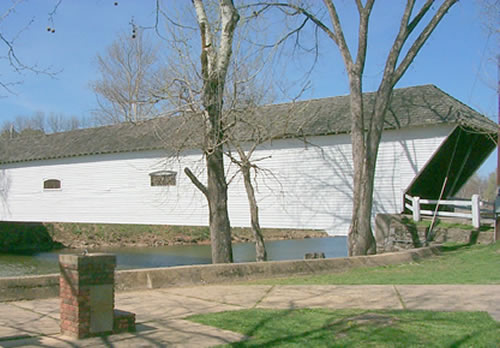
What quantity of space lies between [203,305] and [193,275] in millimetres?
1803

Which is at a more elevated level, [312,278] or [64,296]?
[64,296]

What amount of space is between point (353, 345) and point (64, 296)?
109 inches

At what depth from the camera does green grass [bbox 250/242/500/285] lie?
947 centimetres

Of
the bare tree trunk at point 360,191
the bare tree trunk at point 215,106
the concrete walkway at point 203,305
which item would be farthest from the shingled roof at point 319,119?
the concrete walkway at point 203,305

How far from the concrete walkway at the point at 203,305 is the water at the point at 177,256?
41.8 ft

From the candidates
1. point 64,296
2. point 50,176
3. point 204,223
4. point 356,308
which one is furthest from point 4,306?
point 50,176

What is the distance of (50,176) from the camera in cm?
2336

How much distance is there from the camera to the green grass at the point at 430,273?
9.47 meters

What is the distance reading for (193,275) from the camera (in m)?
9.30

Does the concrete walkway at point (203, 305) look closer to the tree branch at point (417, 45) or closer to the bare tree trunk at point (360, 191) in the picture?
the bare tree trunk at point (360, 191)

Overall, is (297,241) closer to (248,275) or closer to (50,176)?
(50,176)

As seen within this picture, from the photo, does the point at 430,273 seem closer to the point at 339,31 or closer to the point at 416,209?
the point at 416,209

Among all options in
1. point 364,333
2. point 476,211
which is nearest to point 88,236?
point 476,211

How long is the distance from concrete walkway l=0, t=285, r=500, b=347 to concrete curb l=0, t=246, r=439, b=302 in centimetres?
18
